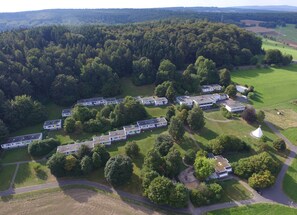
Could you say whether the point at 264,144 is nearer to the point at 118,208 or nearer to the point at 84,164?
the point at 118,208

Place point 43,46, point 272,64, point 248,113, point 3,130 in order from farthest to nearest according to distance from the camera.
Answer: point 272,64 < point 43,46 < point 248,113 < point 3,130

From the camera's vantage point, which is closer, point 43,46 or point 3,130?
point 3,130

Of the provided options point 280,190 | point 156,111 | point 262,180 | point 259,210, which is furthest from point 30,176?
point 280,190

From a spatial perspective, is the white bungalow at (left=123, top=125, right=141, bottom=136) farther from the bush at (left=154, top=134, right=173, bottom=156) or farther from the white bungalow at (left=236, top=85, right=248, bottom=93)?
the white bungalow at (left=236, top=85, right=248, bottom=93)

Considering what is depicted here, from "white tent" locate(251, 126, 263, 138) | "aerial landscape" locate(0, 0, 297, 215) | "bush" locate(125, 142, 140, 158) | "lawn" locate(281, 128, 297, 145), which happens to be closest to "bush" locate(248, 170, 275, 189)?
"aerial landscape" locate(0, 0, 297, 215)

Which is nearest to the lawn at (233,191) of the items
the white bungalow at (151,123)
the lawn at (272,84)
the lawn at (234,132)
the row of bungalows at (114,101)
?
the lawn at (234,132)

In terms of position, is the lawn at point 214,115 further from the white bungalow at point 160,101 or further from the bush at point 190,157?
the bush at point 190,157

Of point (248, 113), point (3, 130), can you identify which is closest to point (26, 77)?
point (3, 130)

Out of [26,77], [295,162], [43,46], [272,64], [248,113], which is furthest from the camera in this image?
[272,64]
